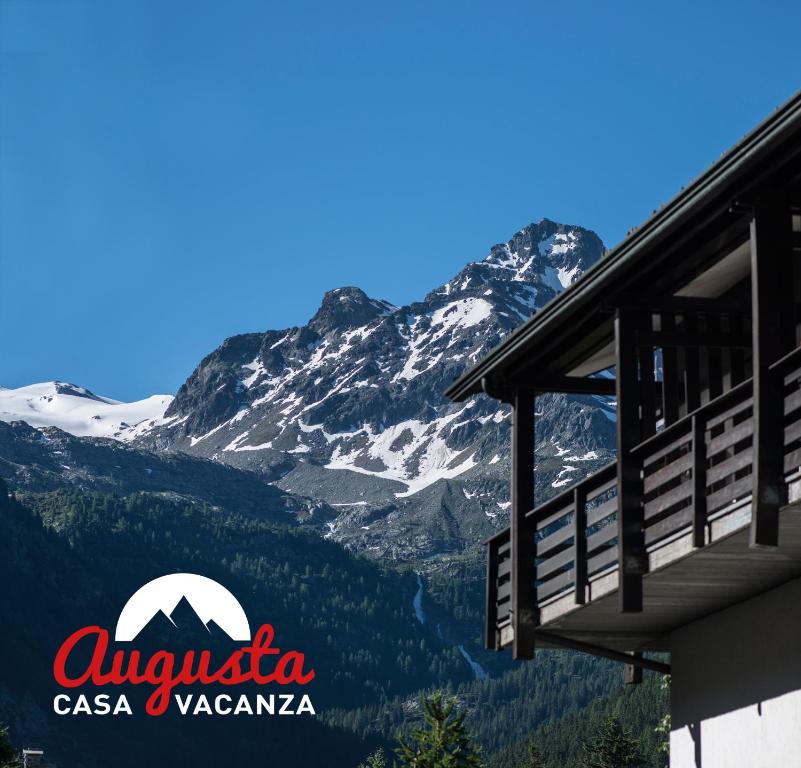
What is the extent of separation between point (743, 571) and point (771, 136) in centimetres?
446

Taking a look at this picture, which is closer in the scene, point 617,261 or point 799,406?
point 799,406

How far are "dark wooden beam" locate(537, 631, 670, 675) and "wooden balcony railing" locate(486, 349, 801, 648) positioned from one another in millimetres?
509

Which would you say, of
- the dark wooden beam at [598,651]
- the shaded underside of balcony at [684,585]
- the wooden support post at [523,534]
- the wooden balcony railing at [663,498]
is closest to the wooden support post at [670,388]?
the wooden balcony railing at [663,498]

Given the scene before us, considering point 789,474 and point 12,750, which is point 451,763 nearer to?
point 12,750

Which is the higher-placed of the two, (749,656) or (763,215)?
(763,215)

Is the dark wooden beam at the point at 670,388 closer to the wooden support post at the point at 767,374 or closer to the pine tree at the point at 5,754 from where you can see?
the wooden support post at the point at 767,374

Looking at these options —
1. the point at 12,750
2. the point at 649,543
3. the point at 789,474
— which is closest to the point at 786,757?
the point at 649,543

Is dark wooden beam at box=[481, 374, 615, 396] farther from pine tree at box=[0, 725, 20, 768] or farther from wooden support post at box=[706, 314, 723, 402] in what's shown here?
pine tree at box=[0, 725, 20, 768]

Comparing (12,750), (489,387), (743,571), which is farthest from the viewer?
(12,750)

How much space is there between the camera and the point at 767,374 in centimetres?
1247

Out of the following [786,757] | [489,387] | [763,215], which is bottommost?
[786,757]

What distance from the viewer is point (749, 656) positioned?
1602cm

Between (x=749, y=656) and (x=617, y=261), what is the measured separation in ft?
14.3

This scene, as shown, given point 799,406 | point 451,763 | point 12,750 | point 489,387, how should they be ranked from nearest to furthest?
point 799,406 → point 489,387 → point 12,750 → point 451,763
